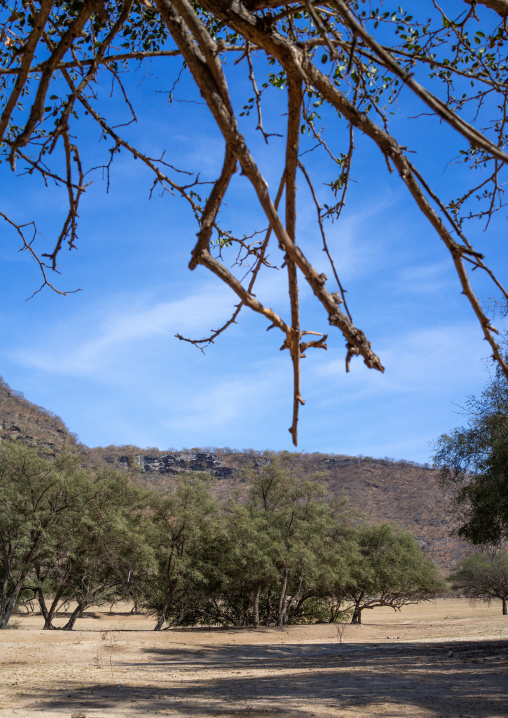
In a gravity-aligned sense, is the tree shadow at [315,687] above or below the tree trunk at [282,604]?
above

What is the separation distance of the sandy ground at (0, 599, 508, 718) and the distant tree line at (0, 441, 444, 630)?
11.1ft

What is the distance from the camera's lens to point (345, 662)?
43.4 ft

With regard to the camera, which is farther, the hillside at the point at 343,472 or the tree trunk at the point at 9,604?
the hillside at the point at 343,472

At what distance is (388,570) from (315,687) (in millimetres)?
21102

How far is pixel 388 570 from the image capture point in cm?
2856

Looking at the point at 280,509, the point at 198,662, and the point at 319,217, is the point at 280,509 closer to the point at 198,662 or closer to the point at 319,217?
the point at 198,662

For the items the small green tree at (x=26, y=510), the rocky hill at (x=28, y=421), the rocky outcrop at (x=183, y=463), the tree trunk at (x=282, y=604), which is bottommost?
the tree trunk at (x=282, y=604)

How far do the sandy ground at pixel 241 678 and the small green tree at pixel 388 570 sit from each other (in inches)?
396

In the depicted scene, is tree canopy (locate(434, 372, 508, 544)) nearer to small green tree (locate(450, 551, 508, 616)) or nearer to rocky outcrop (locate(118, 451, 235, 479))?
small green tree (locate(450, 551, 508, 616))

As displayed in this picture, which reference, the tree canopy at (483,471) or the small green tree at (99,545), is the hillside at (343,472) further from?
the tree canopy at (483,471)

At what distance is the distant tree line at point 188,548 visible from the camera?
2006 cm

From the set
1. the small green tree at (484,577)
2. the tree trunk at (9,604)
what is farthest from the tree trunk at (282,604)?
the small green tree at (484,577)

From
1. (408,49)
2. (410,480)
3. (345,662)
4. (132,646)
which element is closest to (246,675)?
(345,662)

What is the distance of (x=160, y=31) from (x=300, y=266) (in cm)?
497
